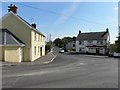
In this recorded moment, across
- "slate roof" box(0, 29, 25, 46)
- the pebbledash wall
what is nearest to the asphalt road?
"slate roof" box(0, 29, 25, 46)

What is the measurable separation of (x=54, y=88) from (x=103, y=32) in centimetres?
8180

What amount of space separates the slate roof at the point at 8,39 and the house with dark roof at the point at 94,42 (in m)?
52.2

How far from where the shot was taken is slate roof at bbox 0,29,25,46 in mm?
35291

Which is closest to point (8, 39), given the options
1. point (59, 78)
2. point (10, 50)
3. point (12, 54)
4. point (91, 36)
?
point (10, 50)

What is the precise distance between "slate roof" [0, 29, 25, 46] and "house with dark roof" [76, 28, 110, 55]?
52214 mm

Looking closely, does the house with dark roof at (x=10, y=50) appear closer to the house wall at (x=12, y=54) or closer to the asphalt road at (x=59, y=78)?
the house wall at (x=12, y=54)

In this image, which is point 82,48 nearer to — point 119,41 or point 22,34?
point 119,41

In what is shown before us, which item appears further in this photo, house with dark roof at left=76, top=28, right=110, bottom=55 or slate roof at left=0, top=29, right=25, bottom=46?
house with dark roof at left=76, top=28, right=110, bottom=55

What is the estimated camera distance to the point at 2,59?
114ft

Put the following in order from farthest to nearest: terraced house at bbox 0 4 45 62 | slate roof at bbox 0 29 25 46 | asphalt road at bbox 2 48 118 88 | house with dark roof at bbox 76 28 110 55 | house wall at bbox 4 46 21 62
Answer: house with dark roof at bbox 76 28 110 55 → terraced house at bbox 0 4 45 62 → slate roof at bbox 0 29 25 46 → house wall at bbox 4 46 21 62 → asphalt road at bbox 2 48 118 88

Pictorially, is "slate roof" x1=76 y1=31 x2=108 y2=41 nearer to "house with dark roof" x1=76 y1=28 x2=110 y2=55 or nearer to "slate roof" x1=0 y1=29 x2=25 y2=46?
"house with dark roof" x1=76 y1=28 x2=110 y2=55

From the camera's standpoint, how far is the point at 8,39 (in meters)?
36.3

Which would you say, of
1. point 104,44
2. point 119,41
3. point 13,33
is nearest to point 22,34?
point 13,33

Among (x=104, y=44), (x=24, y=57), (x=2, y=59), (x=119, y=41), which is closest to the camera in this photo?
(x=2, y=59)
